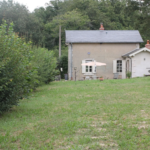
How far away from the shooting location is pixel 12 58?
6.53 metres

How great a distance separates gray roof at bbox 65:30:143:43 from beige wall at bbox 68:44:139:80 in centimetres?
46

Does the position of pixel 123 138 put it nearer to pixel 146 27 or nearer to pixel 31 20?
pixel 146 27

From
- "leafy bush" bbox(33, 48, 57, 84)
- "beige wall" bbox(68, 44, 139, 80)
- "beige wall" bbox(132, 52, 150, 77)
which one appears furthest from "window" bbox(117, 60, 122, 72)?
"leafy bush" bbox(33, 48, 57, 84)

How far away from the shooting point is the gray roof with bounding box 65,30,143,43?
74.6ft

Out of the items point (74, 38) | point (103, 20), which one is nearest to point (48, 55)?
point (74, 38)

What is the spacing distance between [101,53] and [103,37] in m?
1.60

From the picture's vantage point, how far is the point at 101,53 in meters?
23.0

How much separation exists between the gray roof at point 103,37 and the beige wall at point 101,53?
461 millimetres

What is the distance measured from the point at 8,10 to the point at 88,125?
104 feet

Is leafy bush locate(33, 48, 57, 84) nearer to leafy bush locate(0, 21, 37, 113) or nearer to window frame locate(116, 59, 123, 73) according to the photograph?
leafy bush locate(0, 21, 37, 113)

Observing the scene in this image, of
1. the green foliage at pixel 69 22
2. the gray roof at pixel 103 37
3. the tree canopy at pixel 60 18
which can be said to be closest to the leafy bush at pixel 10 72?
the gray roof at pixel 103 37

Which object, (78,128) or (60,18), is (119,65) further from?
(78,128)

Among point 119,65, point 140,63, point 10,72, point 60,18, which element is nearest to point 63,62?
point 119,65

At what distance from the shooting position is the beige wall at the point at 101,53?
Answer: 2281cm
